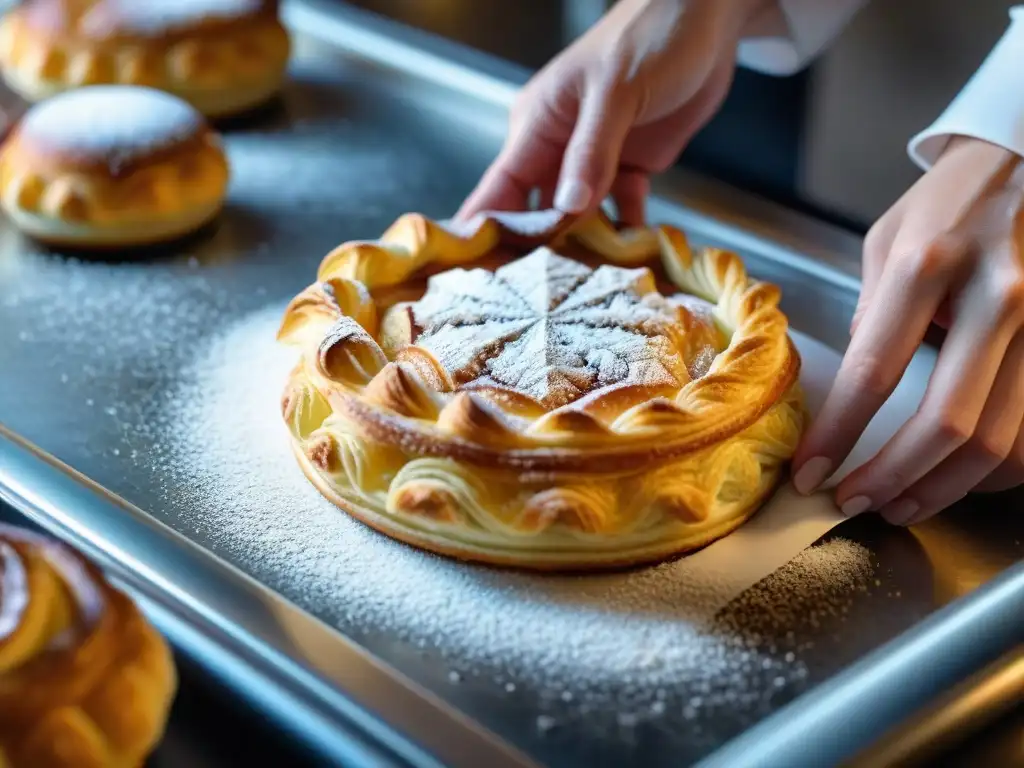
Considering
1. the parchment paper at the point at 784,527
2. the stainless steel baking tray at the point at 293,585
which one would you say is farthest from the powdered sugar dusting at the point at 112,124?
the parchment paper at the point at 784,527

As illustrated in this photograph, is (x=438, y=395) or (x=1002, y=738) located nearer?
(x=1002, y=738)

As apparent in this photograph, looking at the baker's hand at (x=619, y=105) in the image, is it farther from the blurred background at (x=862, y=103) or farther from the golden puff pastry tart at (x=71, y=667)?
the golden puff pastry tart at (x=71, y=667)

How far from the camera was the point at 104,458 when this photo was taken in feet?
4.12

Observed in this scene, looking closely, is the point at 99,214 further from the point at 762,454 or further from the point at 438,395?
the point at 762,454

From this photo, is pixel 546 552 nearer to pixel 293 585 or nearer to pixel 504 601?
pixel 504 601

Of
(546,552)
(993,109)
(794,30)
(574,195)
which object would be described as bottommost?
(546,552)

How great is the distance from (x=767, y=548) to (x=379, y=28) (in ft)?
4.16

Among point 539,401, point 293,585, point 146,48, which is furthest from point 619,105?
Answer: point 146,48

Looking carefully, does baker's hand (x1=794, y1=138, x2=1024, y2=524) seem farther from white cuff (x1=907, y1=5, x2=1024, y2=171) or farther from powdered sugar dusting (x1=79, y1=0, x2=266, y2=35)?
powdered sugar dusting (x1=79, y1=0, x2=266, y2=35)

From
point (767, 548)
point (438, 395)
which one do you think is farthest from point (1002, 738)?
point (438, 395)

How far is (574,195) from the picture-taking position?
4.57 ft

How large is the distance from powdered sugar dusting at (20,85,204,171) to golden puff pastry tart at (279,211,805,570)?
41 cm

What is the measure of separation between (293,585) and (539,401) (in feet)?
0.85

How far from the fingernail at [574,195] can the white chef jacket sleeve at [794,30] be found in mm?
456
